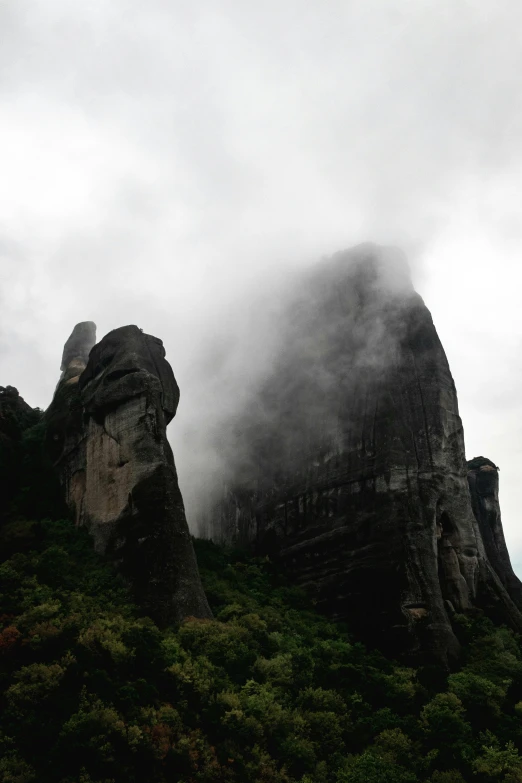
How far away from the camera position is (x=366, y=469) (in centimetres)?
3466

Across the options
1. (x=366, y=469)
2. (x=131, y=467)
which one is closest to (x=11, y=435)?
(x=131, y=467)

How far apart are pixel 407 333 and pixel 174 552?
1798cm

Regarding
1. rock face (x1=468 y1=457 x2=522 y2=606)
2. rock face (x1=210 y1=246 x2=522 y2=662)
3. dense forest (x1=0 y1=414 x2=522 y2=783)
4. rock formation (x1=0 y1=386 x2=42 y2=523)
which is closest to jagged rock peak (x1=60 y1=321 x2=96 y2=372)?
rock formation (x1=0 y1=386 x2=42 y2=523)

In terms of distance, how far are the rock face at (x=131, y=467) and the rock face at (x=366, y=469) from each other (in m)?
8.22

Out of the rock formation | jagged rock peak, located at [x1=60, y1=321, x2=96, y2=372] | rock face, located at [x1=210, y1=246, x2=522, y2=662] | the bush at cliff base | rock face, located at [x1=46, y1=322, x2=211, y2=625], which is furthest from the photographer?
jagged rock peak, located at [x1=60, y1=321, x2=96, y2=372]

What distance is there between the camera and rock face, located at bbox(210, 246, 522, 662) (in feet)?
102

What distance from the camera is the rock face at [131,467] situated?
26281 mm

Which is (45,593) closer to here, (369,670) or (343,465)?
(369,670)

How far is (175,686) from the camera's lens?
2081 centimetres

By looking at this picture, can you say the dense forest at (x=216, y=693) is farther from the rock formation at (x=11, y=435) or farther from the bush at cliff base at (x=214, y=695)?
the rock formation at (x=11, y=435)

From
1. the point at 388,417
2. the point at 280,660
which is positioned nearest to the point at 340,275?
the point at 388,417

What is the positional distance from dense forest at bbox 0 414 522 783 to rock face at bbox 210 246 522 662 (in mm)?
2069

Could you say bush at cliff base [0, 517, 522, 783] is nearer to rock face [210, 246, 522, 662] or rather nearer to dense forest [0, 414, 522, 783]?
dense forest [0, 414, 522, 783]

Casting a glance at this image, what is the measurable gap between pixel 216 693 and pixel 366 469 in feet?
51.4
